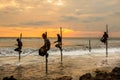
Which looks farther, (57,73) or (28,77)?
(57,73)

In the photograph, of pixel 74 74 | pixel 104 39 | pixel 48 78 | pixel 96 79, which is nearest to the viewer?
pixel 96 79

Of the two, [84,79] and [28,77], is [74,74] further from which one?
[84,79]

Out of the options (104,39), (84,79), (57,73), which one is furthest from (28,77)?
(104,39)

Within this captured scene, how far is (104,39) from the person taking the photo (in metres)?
34.3

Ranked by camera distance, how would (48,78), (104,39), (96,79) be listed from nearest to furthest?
1. (96,79)
2. (48,78)
3. (104,39)

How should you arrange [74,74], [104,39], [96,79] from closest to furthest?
[96,79] < [74,74] < [104,39]

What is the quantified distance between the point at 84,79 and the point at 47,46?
5.22 metres

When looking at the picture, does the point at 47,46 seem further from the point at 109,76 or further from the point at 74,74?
the point at 109,76

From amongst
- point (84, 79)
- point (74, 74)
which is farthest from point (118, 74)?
point (74, 74)

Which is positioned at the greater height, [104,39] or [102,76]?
[104,39]

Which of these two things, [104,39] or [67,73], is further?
[104,39]

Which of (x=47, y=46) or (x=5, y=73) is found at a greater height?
(x=47, y=46)

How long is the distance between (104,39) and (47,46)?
17249mm

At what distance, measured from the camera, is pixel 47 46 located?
60.9ft
